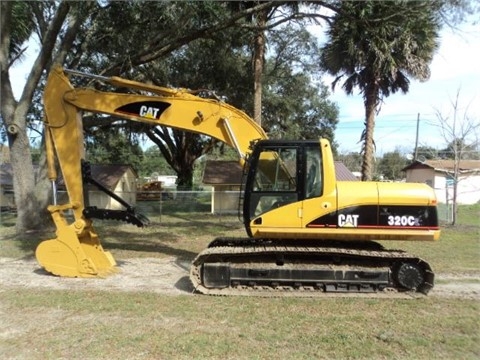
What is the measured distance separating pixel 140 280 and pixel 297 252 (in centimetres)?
288

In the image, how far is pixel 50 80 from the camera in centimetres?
805

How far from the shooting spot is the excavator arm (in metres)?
7.77

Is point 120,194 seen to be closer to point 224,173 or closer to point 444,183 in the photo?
point 224,173

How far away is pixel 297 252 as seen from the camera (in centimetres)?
690

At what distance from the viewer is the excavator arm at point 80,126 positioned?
777 cm

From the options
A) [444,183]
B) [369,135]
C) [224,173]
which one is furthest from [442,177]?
[224,173]

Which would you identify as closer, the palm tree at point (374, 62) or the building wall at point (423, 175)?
the palm tree at point (374, 62)

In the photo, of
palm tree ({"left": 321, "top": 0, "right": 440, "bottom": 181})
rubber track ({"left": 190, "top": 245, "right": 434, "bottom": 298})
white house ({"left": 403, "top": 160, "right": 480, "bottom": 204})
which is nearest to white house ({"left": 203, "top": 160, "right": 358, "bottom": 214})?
palm tree ({"left": 321, "top": 0, "right": 440, "bottom": 181})

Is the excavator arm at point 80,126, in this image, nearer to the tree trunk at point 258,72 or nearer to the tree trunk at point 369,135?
the tree trunk at point 258,72

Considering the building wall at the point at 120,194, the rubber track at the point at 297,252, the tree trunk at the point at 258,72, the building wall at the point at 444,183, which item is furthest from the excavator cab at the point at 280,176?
the building wall at the point at 444,183

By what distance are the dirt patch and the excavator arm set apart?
1.07 feet

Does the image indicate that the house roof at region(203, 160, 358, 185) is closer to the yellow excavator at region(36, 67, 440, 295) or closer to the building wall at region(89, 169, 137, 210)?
the building wall at region(89, 169, 137, 210)

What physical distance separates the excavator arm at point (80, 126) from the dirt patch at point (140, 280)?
33 centimetres

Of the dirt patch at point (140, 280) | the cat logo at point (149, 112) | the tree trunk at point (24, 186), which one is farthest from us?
the tree trunk at point (24, 186)
